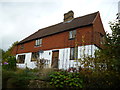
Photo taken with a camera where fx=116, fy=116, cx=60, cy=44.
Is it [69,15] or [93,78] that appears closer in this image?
[93,78]

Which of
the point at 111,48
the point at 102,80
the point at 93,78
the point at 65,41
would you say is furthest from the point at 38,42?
the point at 111,48

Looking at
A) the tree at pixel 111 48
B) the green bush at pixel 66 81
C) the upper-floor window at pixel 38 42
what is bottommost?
the green bush at pixel 66 81

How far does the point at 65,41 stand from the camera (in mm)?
16859

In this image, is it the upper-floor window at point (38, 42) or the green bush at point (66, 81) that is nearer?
the green bush at point (66, 81)

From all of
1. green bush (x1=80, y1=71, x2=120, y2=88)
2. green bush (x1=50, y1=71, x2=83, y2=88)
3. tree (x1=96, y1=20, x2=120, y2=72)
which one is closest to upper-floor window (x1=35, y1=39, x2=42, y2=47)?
green bush (x1=50, y1=71, x2=83, y2=88)

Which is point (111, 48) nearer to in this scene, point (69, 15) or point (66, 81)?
point (66, 81)

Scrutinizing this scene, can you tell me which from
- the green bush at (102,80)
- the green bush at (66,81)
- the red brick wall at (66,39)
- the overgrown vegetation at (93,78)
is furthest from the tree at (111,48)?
the red brick wall at (66,39)

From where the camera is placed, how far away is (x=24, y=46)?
24625mm

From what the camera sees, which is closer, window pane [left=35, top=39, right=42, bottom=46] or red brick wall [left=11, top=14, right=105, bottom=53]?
red brick wall [left=11, top=14, right=105, bottom=53]

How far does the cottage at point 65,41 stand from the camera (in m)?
14.4

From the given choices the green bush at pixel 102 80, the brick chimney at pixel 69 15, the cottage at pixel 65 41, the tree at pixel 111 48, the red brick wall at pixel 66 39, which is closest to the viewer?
the tree at pixel 111 48

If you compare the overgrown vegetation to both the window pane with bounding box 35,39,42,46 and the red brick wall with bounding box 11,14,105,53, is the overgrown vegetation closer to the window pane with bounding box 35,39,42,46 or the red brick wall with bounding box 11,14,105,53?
the red brick wall with bounding box 11,14,105,53

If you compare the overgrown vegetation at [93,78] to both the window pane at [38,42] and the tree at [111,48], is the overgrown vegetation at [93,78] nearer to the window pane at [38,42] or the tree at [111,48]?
the tree at [111,48]

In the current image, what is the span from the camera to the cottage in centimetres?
1442
